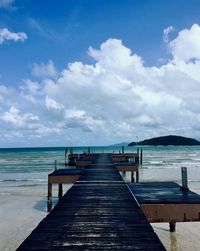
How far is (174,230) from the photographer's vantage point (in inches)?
474

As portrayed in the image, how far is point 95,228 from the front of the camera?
225 inches

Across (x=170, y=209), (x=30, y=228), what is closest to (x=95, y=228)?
(x=170, y=209)

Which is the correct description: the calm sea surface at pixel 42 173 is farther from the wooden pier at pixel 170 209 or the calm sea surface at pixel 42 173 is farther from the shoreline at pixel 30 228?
the wooden pier at pixel 170 209

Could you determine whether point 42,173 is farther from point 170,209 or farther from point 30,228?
point 170,209

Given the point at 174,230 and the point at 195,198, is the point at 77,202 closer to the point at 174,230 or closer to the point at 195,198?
the point at 195,198

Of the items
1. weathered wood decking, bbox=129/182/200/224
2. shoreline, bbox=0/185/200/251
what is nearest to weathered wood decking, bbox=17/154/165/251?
weathered wood decking, bbox=129/182/200/224

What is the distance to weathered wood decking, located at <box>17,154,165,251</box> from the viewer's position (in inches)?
187

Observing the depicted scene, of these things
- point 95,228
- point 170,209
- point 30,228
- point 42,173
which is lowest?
point 30,228

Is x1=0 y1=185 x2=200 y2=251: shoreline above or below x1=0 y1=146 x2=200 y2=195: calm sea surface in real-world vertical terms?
below

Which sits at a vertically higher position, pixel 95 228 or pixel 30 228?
pixel 95 228

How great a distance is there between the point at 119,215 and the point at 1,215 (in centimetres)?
1014

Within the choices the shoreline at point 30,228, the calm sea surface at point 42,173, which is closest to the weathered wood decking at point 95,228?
the shoreline at point 30,228

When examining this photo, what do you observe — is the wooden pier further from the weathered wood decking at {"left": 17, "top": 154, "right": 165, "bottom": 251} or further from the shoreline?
the shoreline

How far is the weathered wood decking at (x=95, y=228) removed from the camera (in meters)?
4.74
